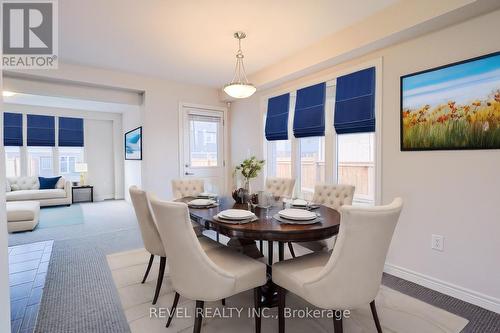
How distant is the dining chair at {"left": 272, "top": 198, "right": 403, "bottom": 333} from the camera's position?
1.35 meters

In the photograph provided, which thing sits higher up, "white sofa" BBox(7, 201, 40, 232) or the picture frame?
the picture frame

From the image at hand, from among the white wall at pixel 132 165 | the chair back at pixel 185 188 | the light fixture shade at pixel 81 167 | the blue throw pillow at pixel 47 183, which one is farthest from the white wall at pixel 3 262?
the light fixture shade at pixel 81 167

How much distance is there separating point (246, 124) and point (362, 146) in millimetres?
2272

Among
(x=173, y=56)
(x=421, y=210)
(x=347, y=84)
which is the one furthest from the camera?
(x=173, y=56)

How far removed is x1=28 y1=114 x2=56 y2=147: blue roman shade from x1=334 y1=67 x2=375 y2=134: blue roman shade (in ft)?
23.9

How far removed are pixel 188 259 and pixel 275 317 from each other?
0.92 meters

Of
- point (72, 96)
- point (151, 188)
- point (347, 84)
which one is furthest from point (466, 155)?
point (72, 96)

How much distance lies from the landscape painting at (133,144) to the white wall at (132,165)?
14 centimetres

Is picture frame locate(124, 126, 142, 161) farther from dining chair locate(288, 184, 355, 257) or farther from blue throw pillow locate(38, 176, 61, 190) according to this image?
dining chair locate(288, 184, 355, 257)

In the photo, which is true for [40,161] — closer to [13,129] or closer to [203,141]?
[13,129]

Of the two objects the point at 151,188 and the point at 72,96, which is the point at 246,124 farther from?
the point at 72,96

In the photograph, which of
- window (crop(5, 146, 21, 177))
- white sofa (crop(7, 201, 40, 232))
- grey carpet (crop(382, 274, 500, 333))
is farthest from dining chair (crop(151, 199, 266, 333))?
window (crop(5, 146, 21, 177))

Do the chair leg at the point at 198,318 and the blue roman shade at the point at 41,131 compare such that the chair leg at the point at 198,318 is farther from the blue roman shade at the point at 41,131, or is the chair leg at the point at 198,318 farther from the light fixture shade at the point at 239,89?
the blue roman shade at the point at 41,131

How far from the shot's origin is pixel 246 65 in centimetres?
391
